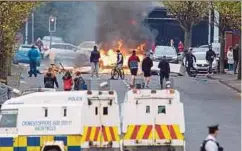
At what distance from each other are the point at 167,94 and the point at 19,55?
3961 centimetres

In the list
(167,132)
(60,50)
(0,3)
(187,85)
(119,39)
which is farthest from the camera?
(60,50)

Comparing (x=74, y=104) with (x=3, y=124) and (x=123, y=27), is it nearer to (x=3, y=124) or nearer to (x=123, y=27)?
(x=3, y=124)

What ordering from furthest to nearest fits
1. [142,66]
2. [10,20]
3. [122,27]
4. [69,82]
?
[122,27] → [142,66] → [10,20] → [69,82]

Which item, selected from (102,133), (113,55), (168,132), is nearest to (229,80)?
(113,55)

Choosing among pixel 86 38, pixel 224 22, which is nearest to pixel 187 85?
pixel 224 22

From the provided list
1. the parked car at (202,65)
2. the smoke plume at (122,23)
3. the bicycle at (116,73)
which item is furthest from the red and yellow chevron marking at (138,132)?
the smoke plume at (122,23)

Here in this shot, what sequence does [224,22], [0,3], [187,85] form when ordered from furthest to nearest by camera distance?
[224,22] < [187,85] < [0,3]

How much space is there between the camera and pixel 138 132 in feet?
63.7

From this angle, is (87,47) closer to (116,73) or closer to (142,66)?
(116,73)

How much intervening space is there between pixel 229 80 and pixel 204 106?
1195 centimetres

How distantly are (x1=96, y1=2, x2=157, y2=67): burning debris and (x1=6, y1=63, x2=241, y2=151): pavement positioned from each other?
9.55m

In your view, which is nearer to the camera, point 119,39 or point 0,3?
point 0,3

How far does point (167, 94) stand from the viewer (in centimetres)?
1980

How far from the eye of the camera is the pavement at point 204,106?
24.1 m
